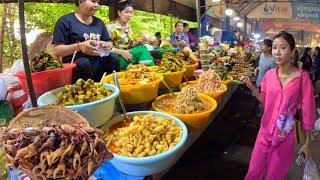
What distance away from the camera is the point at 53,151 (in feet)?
2.86

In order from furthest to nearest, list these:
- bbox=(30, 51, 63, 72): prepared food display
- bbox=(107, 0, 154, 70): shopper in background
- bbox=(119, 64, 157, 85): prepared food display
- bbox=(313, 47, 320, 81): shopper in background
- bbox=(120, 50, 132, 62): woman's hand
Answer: bbox=(313, 47, 320, 81): shopper in background → bbox=(107, 0, 154, 70): shopper in background → bbox=(120, 50, 132, 62): woman's hand → bbox=(119, 64, 157, 85): prepared food display → bbox=(30, 51, 63, 72): prepared food display

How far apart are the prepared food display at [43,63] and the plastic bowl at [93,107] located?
0.17 meters

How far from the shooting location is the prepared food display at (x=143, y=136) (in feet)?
5.16

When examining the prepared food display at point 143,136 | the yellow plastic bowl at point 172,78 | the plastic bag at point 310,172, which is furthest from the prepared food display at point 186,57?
the prepared food display at point 143,136

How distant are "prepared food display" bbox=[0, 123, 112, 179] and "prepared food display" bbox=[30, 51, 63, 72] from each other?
101 cm

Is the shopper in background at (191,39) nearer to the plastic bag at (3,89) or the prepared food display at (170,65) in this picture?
the prepared food display at (170,65)

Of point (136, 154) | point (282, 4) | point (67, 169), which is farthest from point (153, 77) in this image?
point (282, 4)

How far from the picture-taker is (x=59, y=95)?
1767mm

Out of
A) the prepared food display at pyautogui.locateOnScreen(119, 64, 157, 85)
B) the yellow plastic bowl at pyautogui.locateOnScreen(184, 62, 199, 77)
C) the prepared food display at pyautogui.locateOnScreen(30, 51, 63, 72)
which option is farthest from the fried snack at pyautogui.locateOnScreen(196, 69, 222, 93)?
the prepared food display at pyautogui.locateOnScreen(30, 51, 63, 72)

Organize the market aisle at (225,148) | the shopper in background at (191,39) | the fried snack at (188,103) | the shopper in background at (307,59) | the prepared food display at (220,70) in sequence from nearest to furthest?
the fried snack at (188,103)
the market aisle at (225,148)
the prepared food display at (220,70)
the shopper in background at (191,39)
the shopper in background at (307,59)

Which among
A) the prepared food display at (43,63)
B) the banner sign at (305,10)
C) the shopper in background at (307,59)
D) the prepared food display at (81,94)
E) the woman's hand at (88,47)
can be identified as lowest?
the shopper in background at (307,59)

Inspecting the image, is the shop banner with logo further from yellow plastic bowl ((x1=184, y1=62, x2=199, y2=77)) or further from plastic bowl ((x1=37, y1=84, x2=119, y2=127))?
plastic bowl ((x1=37, y1=84, x2=119, y2=127))

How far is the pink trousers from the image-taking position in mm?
2648

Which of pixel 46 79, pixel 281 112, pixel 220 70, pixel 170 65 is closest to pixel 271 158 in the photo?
pixel 281 112
